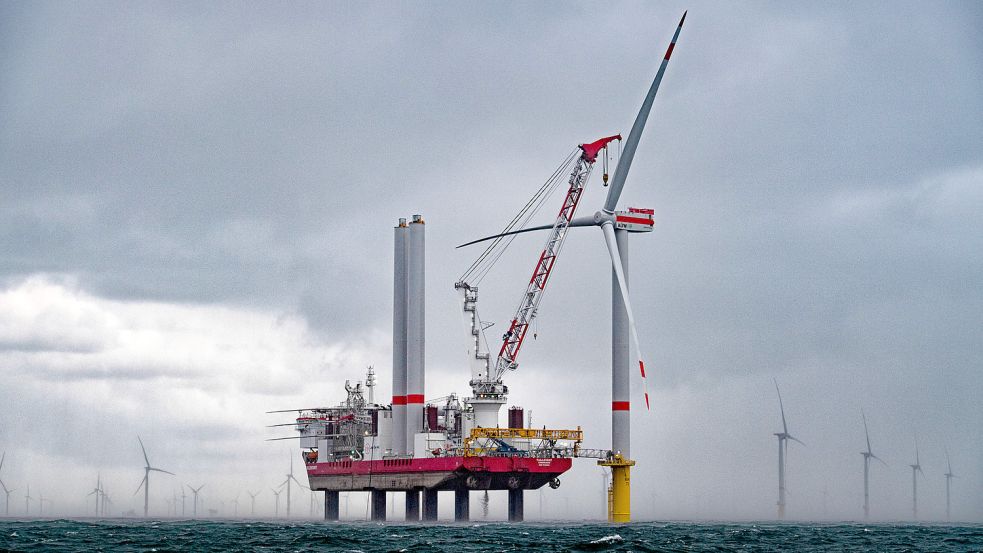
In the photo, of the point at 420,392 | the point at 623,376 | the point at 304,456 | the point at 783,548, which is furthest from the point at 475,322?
the point at 783,548

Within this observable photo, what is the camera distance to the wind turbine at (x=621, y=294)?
126312 millimetres

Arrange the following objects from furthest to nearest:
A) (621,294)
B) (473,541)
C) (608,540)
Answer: (621,294) < (473,541) < (608,540)

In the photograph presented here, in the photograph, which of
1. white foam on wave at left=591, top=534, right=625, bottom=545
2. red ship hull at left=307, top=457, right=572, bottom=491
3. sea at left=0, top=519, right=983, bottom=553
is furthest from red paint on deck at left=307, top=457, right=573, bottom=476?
white foam on wave at left=591, top=534, right=625, bottom=545

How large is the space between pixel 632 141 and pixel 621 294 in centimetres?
1532

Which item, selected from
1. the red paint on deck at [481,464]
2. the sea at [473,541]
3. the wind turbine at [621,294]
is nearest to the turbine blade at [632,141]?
the wind turbine at [621,294]

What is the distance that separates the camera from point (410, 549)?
79.9m

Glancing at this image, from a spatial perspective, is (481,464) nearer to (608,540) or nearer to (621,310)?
(621,310)

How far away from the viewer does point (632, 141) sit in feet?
426

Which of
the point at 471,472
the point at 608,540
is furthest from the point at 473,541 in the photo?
the point at 471,472

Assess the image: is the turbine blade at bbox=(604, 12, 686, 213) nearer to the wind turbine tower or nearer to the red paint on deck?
the wind turbine tower

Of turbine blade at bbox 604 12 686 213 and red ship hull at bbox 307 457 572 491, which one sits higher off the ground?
turbine blade at bbox 604 12 686 213

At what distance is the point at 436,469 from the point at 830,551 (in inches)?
2163

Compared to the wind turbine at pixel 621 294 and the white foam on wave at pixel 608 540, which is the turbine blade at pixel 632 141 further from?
the white foam on wave at pixel 608 540

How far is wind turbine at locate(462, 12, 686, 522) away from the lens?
12631 cm
